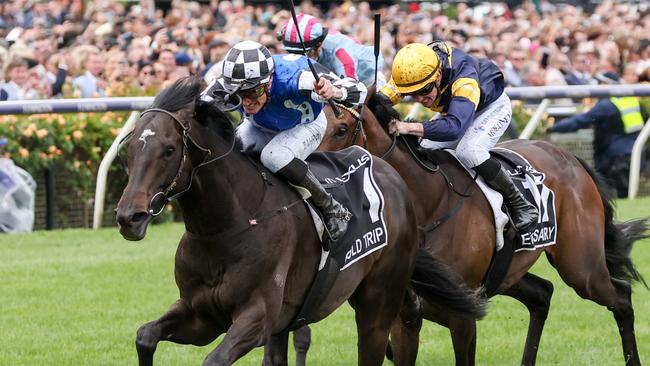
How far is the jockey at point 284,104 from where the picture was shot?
5.36m

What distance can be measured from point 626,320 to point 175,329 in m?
3.18

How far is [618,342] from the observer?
8.05m

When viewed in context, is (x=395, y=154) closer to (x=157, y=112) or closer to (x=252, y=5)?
(x=157, y=112)

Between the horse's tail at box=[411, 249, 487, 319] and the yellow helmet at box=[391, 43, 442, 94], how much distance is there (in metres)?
0.86

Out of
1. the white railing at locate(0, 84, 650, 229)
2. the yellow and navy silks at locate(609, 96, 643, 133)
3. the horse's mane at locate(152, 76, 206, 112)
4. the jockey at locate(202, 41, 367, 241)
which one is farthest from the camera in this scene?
the yellow and navy silks at locate(609, 96, 643, 133)

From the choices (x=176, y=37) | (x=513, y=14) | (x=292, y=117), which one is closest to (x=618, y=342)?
(x=292, y=117)

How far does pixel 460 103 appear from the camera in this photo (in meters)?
6.52

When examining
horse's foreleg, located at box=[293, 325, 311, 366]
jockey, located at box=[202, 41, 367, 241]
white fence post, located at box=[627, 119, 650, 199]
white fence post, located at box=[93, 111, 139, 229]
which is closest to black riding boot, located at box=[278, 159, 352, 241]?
jockey, located at box=[202, 41, 367, 241]

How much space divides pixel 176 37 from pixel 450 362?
1005 cm

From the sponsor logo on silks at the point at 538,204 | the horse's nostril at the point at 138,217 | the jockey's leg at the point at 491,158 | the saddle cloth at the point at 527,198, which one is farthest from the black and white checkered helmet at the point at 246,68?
the sponsor logo on silks at the point at 538,204

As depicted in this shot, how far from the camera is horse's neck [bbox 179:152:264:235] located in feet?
17.2

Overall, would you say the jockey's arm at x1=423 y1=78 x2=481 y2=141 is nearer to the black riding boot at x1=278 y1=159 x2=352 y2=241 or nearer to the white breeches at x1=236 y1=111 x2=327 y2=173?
the white breeches at x1=236 y1=111 x2=327 y2=173

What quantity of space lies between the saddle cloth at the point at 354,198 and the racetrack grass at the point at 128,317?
1845 millimetres

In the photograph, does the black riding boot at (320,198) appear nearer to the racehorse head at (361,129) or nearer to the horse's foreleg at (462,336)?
the racehorse head at (361,129)
